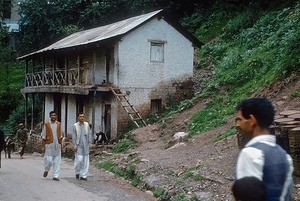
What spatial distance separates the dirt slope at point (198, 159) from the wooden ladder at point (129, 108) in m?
Result: 2.83

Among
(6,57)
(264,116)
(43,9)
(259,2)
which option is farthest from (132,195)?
(6,57)

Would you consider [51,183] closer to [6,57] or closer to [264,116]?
[264,116]

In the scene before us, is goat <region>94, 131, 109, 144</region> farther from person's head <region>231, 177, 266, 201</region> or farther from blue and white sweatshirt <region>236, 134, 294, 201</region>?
person's head <region>231, 177, 266, 201</region>

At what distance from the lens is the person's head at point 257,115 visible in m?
3.60

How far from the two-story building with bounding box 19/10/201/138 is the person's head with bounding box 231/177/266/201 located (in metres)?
19.6

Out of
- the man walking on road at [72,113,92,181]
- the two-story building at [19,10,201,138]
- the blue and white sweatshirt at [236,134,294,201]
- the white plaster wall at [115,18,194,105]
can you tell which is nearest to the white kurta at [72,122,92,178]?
the man walking on road at [72,113,92,181]

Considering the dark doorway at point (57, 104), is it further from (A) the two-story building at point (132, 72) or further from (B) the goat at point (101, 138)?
(B) the goat at point (101, 138)

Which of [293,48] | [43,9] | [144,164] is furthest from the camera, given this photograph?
[43,9]

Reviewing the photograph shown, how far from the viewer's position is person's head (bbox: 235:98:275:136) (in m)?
3.60

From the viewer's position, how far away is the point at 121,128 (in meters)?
23.8

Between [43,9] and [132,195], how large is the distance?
104 feet

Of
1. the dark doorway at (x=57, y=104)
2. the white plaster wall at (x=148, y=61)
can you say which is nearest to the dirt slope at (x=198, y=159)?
the white plaster wall at (x=148, y=61)

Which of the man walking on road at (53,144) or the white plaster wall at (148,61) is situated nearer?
the man walking on road at (53,144)

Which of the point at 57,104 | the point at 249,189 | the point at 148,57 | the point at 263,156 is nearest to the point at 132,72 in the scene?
the point at 148,57
